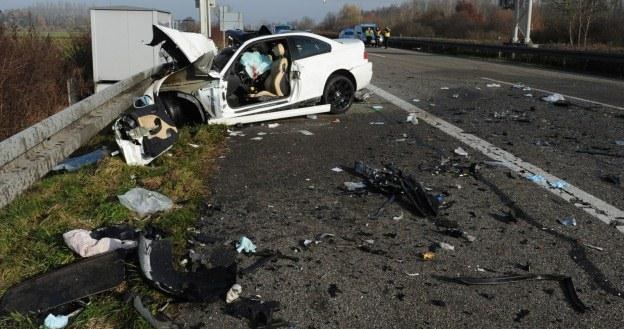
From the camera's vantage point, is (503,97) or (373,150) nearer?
(373,150)

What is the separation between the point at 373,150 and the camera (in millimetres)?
7367

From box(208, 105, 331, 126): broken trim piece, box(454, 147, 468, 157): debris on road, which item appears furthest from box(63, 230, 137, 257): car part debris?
box(208, 105, 331, 126): broken trim piece

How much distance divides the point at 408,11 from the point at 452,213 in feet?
341

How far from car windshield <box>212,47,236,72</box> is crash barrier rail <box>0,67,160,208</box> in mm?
1692

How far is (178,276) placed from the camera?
3.58 meters

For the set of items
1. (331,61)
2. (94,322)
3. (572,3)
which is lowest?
(94,322)

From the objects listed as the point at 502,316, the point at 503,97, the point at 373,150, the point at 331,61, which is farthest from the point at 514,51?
the point at 502,316

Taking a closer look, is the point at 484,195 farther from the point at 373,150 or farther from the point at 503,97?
the point at 503,97

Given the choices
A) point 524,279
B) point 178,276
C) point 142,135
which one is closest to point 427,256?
point 524,279

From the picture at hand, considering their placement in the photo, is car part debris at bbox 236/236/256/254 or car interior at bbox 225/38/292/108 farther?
car interior at bbox 225/38/292/108

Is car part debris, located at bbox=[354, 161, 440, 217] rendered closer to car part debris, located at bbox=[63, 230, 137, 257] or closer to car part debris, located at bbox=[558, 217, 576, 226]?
car part debris, located at bbox=[558, 217, 576, 226]

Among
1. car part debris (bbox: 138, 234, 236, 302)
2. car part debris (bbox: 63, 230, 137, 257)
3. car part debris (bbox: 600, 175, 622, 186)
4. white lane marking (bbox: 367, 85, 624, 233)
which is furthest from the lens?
car part debris (bbox: 600, 175, 622, 186)

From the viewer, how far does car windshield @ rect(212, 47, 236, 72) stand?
29.1 ft

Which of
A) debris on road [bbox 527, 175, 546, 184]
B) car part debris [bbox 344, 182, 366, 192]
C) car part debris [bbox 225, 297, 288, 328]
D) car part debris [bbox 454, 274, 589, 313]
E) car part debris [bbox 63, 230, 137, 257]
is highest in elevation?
debris on road [bbox 527, 175, 546, 184]
